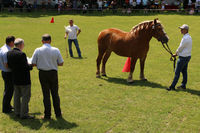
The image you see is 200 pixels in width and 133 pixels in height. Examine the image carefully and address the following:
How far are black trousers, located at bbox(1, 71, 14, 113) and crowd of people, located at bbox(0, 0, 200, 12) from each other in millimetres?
27177

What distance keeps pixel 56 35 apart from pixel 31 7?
17200 millimetres

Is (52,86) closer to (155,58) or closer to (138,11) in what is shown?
(155,58)

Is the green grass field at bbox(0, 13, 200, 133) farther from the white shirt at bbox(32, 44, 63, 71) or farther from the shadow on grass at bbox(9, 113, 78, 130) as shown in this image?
the white shirt at bbox(32, 44, 63, 71)

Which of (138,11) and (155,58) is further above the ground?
(138,11)

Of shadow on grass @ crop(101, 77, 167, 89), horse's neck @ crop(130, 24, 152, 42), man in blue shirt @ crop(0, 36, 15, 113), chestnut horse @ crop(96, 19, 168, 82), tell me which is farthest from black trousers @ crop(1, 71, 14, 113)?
horse's neck @ crop(130, 24, 152, 42)

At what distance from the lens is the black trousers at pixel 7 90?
259 inches

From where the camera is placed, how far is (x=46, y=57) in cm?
608

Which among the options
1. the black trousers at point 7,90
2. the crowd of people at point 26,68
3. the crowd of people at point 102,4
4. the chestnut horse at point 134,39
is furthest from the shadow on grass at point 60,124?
the crowd of people at point 102,4

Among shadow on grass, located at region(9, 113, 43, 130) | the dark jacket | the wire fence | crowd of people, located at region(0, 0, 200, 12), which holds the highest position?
crowd of people, located at region(0, 0, 200, 12)

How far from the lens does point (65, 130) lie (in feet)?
19.7

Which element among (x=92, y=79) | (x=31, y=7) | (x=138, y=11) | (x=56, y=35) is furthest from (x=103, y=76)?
(x=31, y=7)

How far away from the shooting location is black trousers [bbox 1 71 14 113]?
6.57 meters

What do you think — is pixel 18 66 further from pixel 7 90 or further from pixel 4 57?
pixel 7 90

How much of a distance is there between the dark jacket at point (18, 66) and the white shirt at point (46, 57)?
0.86ft
